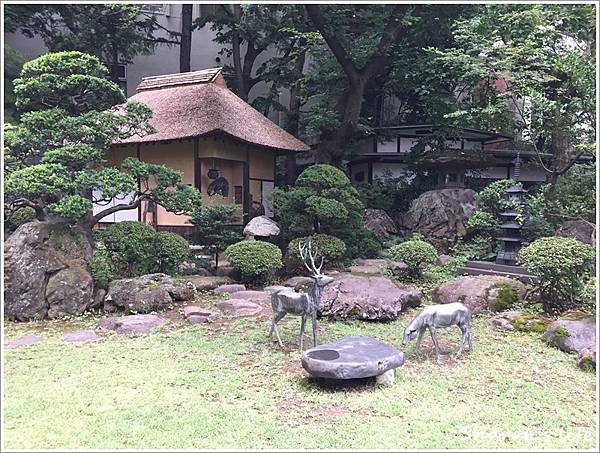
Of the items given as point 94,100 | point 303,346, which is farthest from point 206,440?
point 94,100

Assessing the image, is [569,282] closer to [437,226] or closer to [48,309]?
[437,226]

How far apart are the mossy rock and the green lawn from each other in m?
0.53

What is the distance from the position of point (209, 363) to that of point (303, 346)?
1.21 meters

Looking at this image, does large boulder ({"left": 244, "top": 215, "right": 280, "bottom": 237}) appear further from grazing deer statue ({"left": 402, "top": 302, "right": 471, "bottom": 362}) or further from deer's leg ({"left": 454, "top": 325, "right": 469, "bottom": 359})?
deer's leg ({"left": 454, "top": 325, "right": 469, "bottom": 359})

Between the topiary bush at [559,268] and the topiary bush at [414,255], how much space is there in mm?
2583

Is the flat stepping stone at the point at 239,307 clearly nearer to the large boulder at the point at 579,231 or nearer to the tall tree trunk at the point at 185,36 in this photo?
the large boulder at the point at 579,231

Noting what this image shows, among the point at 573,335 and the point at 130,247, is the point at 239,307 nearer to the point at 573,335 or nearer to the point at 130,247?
the point at 130,247

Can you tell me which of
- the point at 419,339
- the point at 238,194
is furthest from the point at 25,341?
the point at 238,194

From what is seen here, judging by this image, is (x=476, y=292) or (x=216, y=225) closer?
(x=476, y=292)

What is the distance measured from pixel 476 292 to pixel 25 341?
6798 millimetres

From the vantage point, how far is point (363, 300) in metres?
7.40

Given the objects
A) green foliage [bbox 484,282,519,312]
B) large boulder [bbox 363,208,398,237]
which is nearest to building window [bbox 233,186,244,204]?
large boulder [bbox 363,208,398,237]

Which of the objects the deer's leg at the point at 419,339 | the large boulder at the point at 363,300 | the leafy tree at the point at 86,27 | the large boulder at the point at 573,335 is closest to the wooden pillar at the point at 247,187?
the leafy tree at the point at 86,27

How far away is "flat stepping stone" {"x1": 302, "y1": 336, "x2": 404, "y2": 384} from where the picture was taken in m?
4.47
